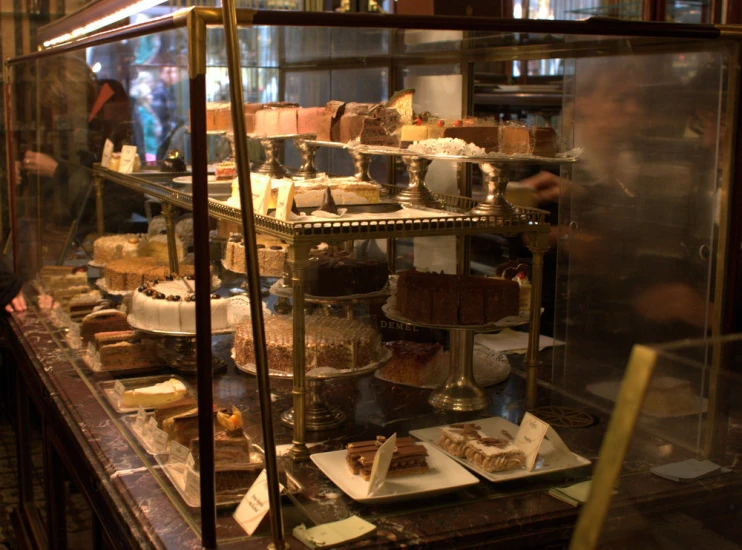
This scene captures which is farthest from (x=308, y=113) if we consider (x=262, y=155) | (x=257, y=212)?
(x=257, y=212)

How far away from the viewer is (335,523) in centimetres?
153

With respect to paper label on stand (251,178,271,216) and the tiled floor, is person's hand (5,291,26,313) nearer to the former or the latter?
the tiled floor

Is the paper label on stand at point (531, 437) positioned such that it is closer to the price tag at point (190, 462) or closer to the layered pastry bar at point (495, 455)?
the layered pastry bar at point (495, 455)

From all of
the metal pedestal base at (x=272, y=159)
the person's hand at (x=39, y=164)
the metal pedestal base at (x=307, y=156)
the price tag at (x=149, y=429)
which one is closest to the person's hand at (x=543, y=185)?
the metal pedestal base at (x=307, y=156)

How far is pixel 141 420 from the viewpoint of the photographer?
2.00 metres

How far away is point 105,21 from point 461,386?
130 cm

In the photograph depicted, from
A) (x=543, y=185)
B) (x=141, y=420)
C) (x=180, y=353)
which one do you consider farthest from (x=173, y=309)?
Answer: (x=543, y=185)

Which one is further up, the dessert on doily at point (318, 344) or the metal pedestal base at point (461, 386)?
the dessert on doily at point (318, 344)

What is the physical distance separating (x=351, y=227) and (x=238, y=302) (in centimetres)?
61

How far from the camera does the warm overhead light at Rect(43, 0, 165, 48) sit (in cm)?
179

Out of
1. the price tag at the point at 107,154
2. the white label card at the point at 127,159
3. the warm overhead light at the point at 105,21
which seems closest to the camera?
the warm overhead light at the point at 105,21

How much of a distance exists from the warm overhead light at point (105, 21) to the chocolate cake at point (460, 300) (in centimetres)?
85

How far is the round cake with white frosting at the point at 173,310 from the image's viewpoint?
2303mm

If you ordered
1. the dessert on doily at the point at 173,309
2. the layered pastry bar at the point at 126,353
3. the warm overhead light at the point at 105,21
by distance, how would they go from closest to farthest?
the warm overhead light at the point at 105,21
the dessert on doily at the point at 173,309
the layered pastry bar at the point at 126,353
